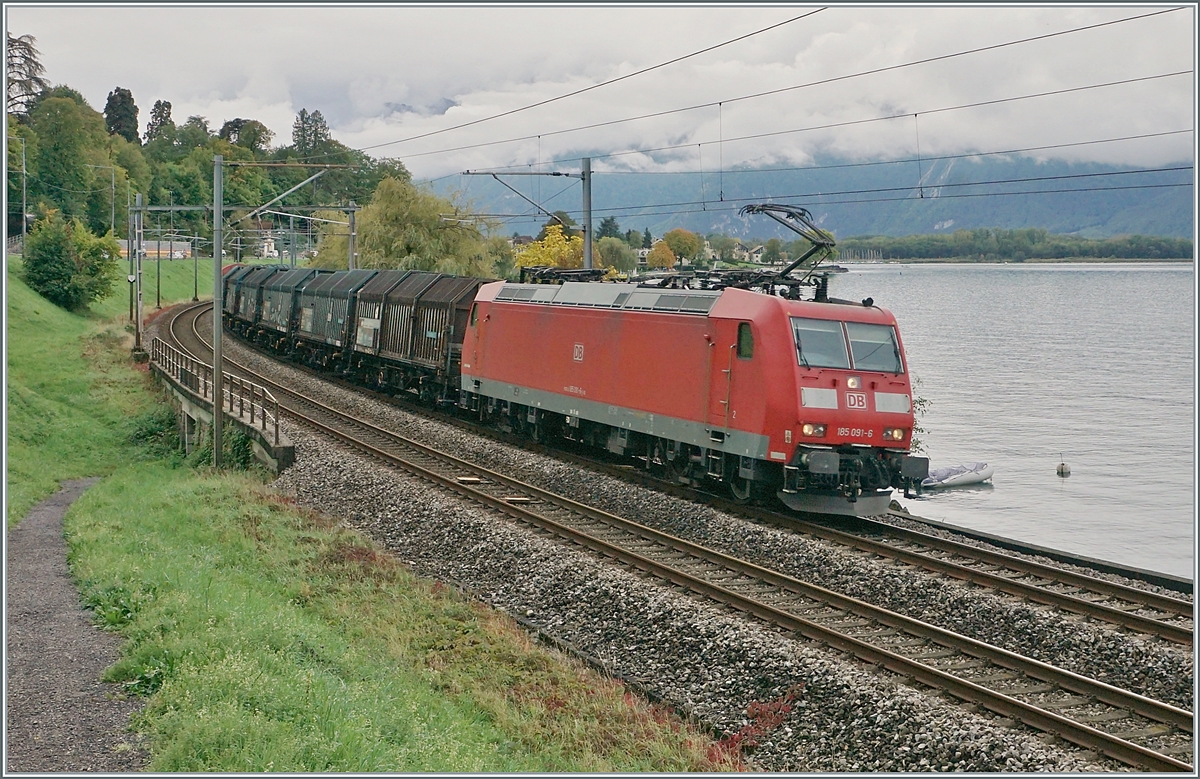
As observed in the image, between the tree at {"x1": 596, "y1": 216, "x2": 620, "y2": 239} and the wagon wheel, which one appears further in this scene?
the tree at {"x1": 596, "y1": 216, "x2": 620, "y2": 239}

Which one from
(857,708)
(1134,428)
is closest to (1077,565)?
(857,708)

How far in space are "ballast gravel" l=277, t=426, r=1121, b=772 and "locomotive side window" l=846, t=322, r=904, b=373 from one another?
5.04 meters

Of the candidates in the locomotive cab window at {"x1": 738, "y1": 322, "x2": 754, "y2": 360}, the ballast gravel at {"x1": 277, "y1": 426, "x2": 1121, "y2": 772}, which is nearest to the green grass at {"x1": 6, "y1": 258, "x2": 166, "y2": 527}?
the ballast gravel at {"x1": 277, "y1": 426, "x2": 1121, "y2": 772}

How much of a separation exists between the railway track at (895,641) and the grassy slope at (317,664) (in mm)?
2145

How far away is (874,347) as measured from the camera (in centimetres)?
1697

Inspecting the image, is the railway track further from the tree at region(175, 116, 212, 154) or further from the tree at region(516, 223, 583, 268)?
the tree at region(175, 116, 212, 154)

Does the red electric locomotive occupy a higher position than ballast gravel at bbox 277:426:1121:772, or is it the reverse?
the red electric locomotive

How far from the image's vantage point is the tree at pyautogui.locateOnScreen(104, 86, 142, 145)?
14762cm

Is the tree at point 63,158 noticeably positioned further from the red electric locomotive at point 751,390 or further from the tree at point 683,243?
the red electric locomotive at point 751,390

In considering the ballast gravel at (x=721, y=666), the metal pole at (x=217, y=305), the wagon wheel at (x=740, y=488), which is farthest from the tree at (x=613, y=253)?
the ballast gravel at (x=721, y=666)

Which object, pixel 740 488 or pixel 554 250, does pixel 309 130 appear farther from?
pixel 740 488

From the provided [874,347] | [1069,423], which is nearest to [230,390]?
[874,347]

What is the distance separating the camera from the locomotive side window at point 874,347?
16.8 meters

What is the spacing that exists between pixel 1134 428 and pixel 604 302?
125ft
